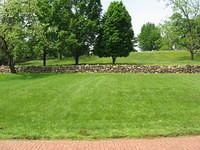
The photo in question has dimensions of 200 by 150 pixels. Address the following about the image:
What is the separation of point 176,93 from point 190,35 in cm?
2915

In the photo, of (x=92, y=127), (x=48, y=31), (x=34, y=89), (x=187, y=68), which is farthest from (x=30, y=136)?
(x=48, y=31)

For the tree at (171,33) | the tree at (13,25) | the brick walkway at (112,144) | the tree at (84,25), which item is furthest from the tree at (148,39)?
the brick walkway at (112,144)

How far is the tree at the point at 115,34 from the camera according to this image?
3622cm

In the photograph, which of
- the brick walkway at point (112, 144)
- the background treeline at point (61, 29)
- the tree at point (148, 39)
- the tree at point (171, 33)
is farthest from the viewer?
the tree at point (148, 39)

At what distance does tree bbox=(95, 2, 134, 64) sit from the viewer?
119ft

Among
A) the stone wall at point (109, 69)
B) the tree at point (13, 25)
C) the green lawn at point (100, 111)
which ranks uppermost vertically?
the tree at point (13, 25)

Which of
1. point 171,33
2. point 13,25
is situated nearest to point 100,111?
point 13,25

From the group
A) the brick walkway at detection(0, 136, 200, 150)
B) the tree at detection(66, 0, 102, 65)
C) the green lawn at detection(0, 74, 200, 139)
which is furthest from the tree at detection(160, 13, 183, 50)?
the brick walkway at detection(0, 136, 200, 150)

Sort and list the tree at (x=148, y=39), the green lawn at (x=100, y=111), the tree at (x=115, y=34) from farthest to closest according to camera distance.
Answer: the tree at (x=148, y=39) < the tree at (x=115, y=34) < the green lawn at (x=100, y=111)

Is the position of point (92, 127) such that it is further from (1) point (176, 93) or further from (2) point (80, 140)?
(1) point (176, 93)

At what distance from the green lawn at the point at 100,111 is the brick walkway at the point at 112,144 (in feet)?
1.30

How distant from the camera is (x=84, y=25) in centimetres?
3347

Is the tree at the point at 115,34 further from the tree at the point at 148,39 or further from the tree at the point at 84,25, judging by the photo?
the tree at the point at 148,39

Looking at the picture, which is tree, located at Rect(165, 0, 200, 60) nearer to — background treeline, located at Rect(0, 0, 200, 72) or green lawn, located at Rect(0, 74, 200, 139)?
background treeline, located at Rect(0, 0, 200, 72)
